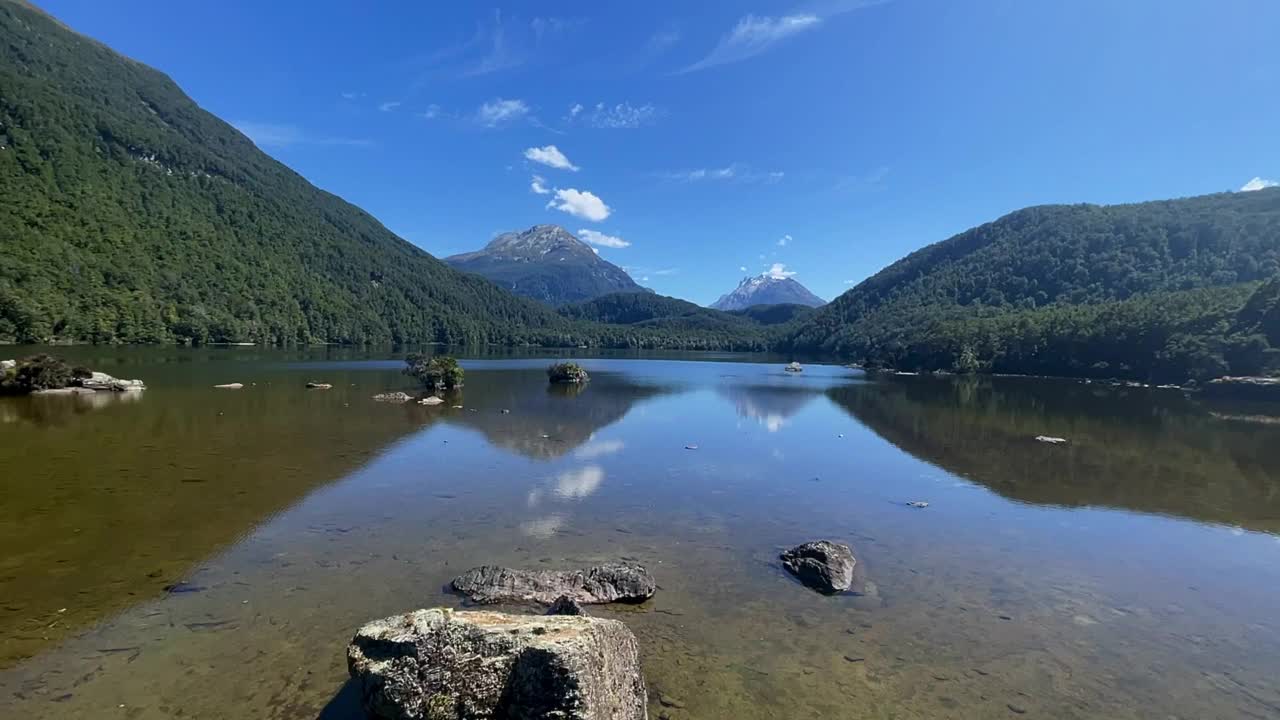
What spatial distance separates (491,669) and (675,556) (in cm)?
1059

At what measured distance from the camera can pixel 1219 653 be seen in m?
13.4

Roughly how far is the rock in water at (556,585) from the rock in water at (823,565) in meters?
4.45

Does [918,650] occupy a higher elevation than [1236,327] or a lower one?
lower

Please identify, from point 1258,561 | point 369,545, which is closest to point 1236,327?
point 1258,561

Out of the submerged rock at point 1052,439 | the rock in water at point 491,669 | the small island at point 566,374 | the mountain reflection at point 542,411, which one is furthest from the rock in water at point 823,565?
the small island at point 566,374

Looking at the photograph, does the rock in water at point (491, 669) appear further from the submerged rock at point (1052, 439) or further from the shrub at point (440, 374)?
the shrub at point (440, 374)

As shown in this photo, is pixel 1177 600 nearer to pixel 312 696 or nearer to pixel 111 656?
pixel 312 696

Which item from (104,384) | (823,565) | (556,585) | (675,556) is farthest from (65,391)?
(823,565)

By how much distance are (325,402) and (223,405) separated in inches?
302

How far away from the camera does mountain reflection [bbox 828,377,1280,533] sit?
28.3m

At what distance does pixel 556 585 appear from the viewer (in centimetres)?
1487

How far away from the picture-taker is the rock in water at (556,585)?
14.4m

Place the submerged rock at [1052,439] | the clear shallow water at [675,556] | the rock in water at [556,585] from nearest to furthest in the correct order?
the clear shallow water at [675,556], the rock in water at [556,585], the submerged rock at [1052,439]

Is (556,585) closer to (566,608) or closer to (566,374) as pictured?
(566,608)
